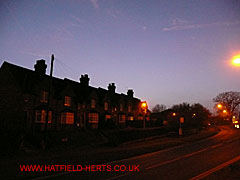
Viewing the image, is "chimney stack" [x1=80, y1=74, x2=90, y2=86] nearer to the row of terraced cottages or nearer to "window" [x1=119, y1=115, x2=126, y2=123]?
the row of terraced cottages

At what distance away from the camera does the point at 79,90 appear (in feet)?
136

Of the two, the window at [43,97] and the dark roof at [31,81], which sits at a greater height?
the dark roof at [31,81]

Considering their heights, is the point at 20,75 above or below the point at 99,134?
above

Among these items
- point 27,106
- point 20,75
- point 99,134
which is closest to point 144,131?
point 99,134

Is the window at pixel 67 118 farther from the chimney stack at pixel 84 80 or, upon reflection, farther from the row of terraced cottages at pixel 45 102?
the chimney stack at pixel 84 80

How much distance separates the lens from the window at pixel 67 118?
112 feet

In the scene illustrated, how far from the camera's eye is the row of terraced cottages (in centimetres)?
2814

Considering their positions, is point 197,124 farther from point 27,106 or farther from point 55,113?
point 27,106

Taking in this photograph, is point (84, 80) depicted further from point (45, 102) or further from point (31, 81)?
point (31, 81)

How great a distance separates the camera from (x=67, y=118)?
34.7 meters

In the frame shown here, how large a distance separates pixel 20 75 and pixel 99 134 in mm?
14804

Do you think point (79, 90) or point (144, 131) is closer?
point (144, 131)

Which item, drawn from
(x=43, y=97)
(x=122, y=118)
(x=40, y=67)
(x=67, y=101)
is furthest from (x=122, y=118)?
(x=40, y=67)

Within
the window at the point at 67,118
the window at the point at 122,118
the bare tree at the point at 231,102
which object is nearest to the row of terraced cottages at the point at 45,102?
the window at the point at 67,118
